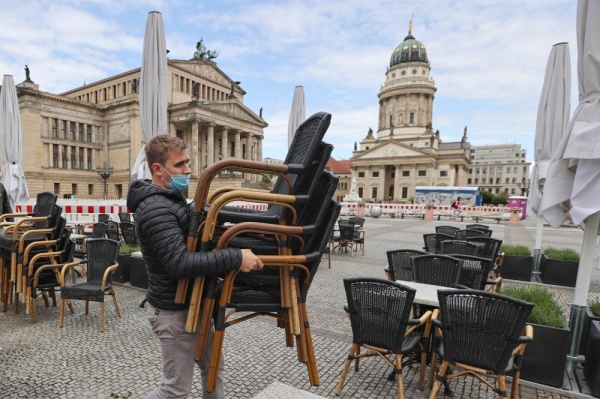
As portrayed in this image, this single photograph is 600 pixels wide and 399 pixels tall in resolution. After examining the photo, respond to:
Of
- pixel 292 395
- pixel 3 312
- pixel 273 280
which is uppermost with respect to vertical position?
pixel 273 280

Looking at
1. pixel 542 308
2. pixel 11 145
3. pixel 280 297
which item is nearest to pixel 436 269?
pixel 542 308

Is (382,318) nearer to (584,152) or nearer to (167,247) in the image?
(167,247)

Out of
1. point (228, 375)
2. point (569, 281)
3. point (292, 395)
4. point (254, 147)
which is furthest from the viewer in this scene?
point (254, 147)

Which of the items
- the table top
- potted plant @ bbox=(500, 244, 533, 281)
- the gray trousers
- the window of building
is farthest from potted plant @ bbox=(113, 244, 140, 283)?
the window of building

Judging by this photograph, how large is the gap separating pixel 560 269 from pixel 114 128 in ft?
167

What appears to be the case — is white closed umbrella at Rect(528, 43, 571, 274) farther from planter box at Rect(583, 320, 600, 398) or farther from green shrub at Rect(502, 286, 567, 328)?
planter box at Rect(583, 320, 600, 398)

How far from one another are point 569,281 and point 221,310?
8.93m

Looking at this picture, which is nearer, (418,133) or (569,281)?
(569,281)

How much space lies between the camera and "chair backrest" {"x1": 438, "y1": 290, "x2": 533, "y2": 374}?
8.73ft

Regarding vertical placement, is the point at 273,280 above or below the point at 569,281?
above

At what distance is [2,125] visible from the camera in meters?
9.17

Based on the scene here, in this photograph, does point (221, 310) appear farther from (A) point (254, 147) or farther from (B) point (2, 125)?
(A) point (254, 147)

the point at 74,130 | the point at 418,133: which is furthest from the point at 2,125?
the point at 418,133

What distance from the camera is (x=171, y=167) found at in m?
1.75
